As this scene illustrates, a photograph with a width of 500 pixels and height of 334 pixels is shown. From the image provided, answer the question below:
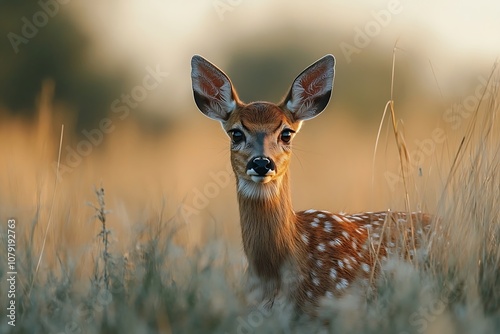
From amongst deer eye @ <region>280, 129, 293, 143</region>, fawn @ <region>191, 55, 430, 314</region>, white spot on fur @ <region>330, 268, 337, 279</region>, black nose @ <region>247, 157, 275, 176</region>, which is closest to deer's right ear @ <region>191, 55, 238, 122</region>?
fawn @ <region>191, 55, 430, 314</region>

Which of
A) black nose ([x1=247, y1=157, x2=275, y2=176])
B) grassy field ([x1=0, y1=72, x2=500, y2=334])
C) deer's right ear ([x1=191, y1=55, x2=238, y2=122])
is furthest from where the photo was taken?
deer's right ear ([x1=191, y1=55, x2=238, y2=122])

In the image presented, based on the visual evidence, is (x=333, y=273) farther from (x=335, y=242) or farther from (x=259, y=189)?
(x=259, y=189)

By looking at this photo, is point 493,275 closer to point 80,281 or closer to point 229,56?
point 80,281

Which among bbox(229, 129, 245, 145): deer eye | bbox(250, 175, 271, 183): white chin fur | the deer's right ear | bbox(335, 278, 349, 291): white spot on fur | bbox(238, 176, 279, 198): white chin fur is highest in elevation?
the deer's right ear

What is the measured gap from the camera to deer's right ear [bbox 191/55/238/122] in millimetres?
6922

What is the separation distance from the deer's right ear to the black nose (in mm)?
843

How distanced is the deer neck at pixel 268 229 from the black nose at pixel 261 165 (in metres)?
0.24

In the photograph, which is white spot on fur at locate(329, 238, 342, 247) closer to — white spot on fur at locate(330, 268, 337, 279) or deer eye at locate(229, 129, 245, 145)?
white spot on fur at locate(330, 268, 337, 279)

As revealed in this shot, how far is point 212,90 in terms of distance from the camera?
703 centimetres

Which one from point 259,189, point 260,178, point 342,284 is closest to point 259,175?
point 260,178

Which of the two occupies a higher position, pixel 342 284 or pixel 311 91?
pixel 311 91

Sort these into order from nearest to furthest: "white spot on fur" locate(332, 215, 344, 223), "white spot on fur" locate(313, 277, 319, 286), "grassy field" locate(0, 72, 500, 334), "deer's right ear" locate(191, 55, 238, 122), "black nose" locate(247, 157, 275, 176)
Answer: "grassy field" locate(0, 72, 500, 334) < "black nose" locate(247, 157, 275, 176) < "white spot on fur" locate(313, 277, 319, 286) < "white spot on fur" locate(332, 215, 344, 223) < "deer's right ear" locate(191, 55, 238, 122)

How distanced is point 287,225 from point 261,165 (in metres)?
0.50

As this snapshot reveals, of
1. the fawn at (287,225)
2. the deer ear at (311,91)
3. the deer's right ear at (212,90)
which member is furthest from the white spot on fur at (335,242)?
the deer's right ear at (212,90)
